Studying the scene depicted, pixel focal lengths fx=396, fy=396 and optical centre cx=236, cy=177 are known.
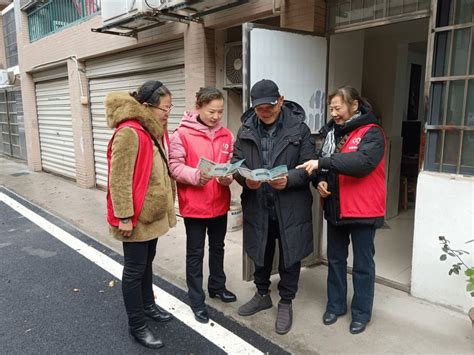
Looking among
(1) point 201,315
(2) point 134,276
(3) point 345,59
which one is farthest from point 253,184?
(3) point 345,59

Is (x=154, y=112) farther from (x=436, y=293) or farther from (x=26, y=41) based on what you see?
(x=26, y=41)

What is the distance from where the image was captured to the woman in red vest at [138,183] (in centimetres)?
260

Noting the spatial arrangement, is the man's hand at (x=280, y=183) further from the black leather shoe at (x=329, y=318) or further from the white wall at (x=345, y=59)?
the white wall at (x=345, y=59)

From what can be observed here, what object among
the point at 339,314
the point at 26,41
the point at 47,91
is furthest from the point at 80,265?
the point at 26,41

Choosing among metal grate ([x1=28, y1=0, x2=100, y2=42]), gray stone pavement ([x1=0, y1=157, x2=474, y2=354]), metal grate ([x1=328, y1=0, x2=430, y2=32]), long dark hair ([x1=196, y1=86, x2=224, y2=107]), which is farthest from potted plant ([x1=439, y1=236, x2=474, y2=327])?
metal grate ([x1=28, y1=0, x2=100, y2=42])

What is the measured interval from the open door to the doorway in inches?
11.4

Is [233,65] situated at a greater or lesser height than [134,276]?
greater

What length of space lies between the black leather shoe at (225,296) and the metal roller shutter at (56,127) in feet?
23.8

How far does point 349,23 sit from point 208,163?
221cm

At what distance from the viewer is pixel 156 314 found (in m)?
3.25

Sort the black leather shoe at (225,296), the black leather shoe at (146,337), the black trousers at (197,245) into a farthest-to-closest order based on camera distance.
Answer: the black leather shoe at (225,296) < the black trousers at (197,245) < the black leather shoe at (146,337)

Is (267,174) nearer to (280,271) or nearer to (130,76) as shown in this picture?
(280,271)

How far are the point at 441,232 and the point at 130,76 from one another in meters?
5.85

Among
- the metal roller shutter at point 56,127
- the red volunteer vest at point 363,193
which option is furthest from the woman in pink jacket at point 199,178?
the metal roller shutter at point 56,127
